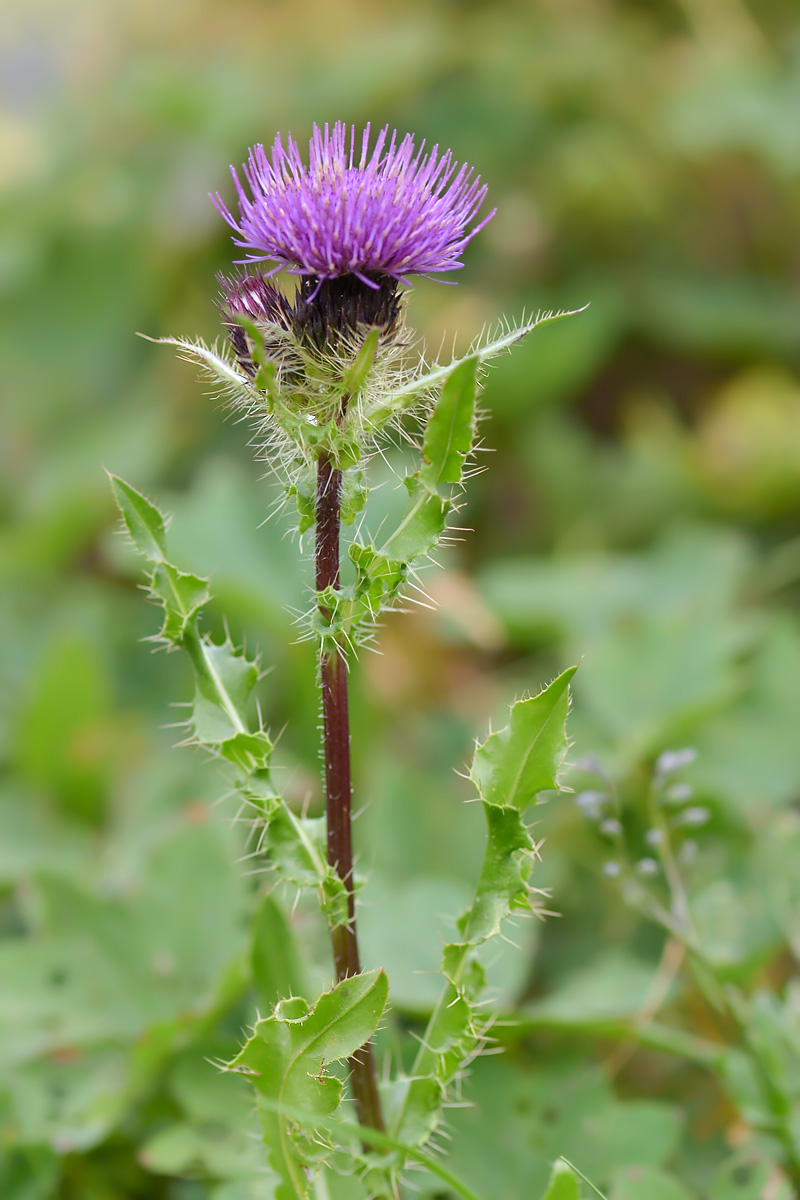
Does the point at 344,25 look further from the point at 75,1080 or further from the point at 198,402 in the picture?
the point at 75,1080

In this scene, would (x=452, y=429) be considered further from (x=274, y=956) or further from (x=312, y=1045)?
(x=274, y=956)

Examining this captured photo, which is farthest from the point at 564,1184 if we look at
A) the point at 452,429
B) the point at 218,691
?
the point at 452,429

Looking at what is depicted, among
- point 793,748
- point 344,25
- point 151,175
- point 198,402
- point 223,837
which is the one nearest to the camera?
point 223,837

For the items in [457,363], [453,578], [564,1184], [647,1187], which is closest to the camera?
[457,363]

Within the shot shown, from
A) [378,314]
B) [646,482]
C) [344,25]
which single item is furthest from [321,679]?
[344,25]

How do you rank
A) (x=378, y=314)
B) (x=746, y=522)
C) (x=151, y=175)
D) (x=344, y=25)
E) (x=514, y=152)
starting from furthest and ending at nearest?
1. (x=344, y=25)
2. (x=151, y=175)
3. (x=514, y=152)
4. (x=746, y=522)
5. (x=378, y=314)

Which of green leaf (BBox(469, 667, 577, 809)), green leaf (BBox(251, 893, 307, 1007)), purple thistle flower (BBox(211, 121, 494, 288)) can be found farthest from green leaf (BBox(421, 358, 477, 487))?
green leaf (BBox(251, 893, 307, 1007))

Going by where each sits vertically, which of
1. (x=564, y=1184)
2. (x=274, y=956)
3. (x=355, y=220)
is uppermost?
(x=355, y=220)

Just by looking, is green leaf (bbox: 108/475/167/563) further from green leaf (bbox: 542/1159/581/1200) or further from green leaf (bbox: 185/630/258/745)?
green leaf (bbox: 542/1159/581/1200)
